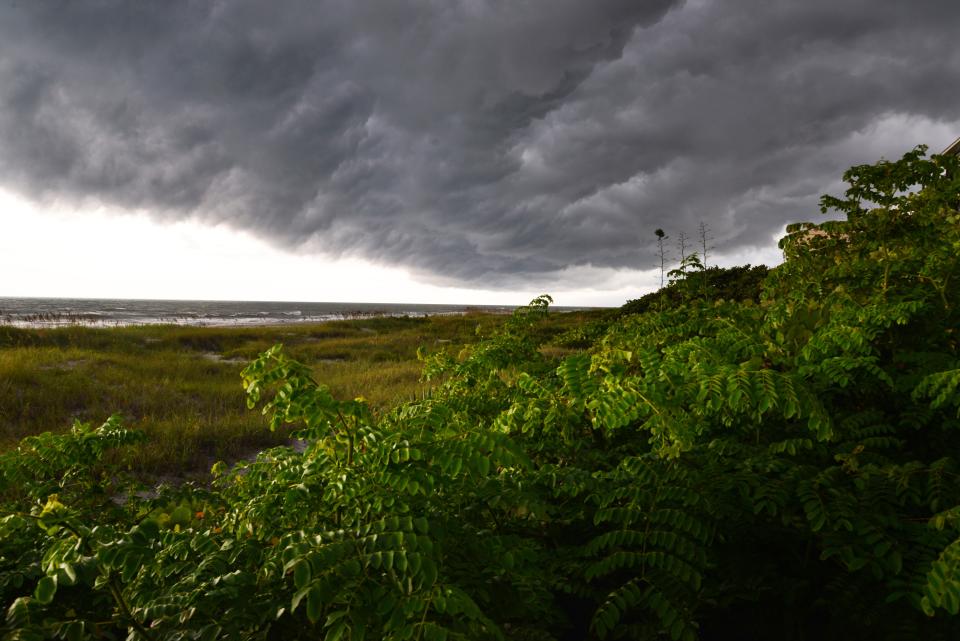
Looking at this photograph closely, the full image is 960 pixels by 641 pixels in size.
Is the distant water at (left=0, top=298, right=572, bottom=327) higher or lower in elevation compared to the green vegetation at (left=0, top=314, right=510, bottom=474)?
higher

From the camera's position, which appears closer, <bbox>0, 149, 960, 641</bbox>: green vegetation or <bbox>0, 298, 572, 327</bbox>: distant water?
<bbox>0, 149, 960, 641</bbox>: green vegetation

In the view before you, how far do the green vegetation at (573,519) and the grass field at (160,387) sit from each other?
1.75 meters

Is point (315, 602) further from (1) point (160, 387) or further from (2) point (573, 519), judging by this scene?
(1) point (160, 387)

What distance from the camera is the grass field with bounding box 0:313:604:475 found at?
26.5 feet

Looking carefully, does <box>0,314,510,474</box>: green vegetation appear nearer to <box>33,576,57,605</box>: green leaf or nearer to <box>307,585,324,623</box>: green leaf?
<box>307,585,324,623</box>: green leaf

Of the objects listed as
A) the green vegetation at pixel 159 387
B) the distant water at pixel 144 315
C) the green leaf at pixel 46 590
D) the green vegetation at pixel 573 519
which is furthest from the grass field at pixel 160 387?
the distant water at pixel 144 315

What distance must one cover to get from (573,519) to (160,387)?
501 inches

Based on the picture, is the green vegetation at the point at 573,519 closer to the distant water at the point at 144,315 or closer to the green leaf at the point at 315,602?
the green leaf at the point at 315,602

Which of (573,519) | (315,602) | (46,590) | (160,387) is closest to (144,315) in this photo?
(160,387)

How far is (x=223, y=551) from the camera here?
6.27ft

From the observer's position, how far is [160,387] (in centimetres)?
1183

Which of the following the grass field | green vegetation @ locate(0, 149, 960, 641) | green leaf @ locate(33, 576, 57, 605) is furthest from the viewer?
the grass field

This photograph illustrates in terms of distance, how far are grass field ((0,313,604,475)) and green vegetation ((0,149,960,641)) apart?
175cm

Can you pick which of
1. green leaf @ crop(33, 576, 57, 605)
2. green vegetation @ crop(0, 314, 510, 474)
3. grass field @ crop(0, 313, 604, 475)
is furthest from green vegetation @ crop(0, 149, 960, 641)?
green vegetation @ crop(0, 314, 510, 474)
